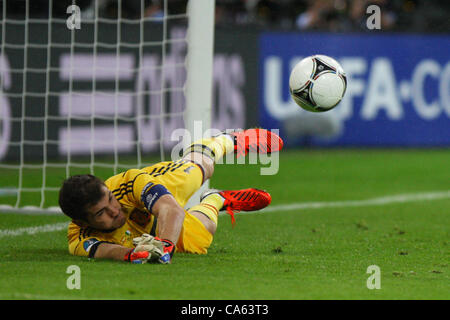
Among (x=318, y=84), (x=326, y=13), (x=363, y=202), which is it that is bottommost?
(x=363, y=202)

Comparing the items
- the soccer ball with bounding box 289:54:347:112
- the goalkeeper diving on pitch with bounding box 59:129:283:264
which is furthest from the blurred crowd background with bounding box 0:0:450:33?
the goalkeeper diving on pitch with bounding box 59:129:283:264

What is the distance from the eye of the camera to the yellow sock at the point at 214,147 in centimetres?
584

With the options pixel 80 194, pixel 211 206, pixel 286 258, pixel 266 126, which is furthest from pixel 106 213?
pixel 266 126

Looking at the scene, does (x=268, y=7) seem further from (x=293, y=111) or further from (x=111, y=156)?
(x=111, y=156)

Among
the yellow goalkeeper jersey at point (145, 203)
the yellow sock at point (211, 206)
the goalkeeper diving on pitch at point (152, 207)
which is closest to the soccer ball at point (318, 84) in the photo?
the goalkeeper diving on pitch at point (152, 207)

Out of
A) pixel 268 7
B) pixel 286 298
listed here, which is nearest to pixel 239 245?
pixel 286 298

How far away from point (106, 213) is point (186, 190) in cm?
74

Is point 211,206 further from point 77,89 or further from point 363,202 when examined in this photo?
point 77,89

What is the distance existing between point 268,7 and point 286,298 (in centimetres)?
1205

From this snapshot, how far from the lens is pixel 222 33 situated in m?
13.7

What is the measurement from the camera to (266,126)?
573 inches

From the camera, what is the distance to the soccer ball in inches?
256

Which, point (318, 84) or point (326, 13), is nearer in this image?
point (318, 84)

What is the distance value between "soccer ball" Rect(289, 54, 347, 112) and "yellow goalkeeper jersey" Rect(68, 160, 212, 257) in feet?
4.37
